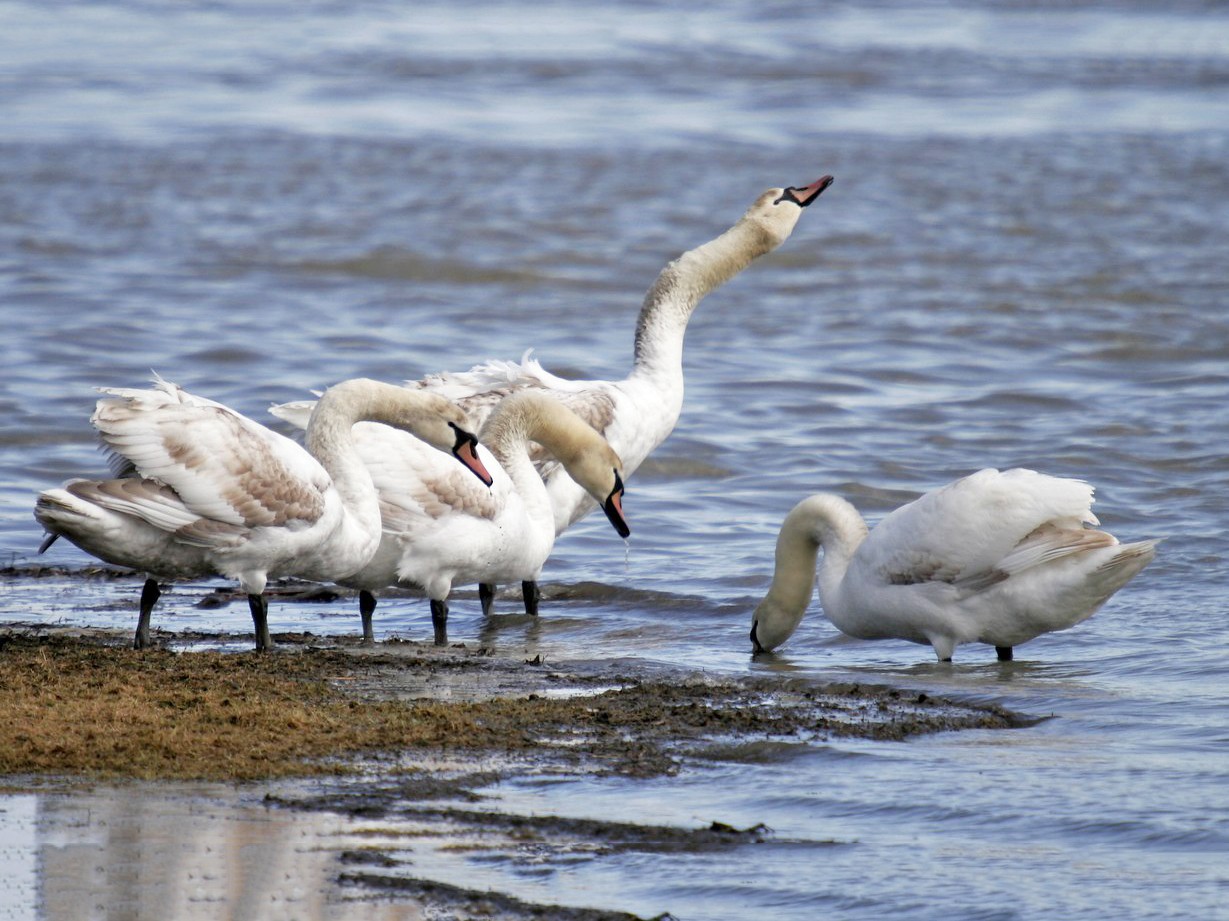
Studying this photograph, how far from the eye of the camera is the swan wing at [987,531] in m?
7.90

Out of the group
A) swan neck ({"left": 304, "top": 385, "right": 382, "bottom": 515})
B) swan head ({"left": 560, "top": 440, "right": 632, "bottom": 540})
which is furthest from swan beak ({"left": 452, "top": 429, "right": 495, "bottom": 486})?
swan head ({"left": 560, "top": 440, "right": 632, "bottom": 540})

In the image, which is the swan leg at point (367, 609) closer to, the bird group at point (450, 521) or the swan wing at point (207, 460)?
the bird group at point (450, 521)

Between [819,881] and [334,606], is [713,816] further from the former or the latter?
[334,606]

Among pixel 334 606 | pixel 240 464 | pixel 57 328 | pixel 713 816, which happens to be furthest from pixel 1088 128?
pixel 713 816

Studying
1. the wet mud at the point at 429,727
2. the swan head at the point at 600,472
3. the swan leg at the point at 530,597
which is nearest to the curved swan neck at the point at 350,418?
the wet mud at the point at 429,727

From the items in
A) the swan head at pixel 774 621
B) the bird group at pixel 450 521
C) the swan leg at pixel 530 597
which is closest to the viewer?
the bird group at pixel 450 521

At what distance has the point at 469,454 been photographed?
8156 mm

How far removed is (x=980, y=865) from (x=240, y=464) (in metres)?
3.56

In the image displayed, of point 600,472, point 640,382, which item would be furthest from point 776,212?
point 600,472

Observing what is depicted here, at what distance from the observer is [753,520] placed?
11.6m

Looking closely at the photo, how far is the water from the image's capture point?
5.36 meters

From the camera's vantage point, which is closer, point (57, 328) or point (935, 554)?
point (935, 554)

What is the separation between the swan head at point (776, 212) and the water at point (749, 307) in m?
1.69

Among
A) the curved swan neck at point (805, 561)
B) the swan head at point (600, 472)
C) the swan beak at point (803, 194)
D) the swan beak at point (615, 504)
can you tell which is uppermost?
the swan beak at point (803, 194)
